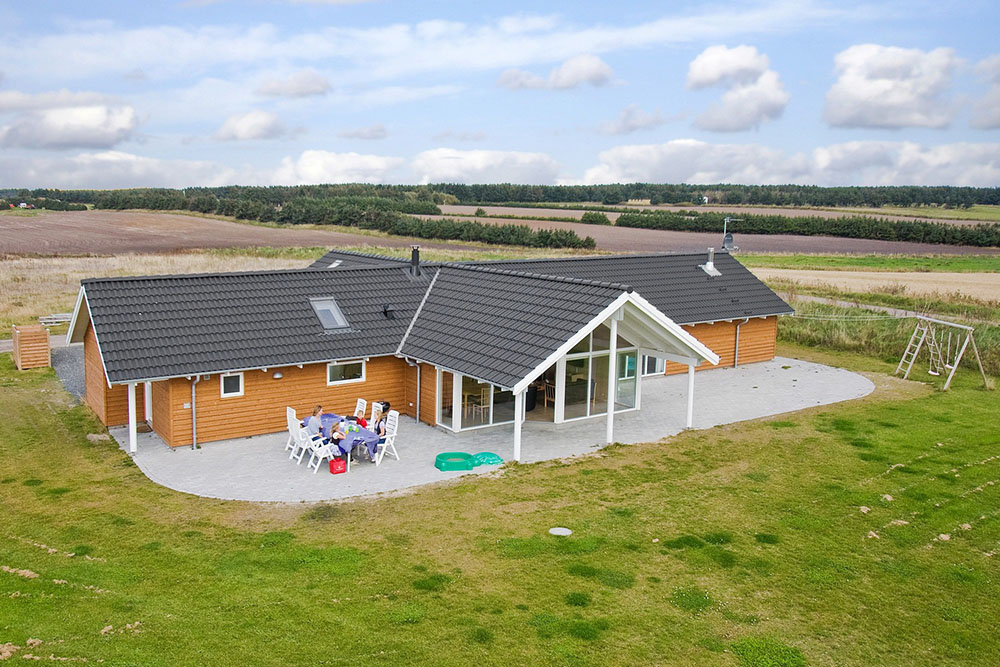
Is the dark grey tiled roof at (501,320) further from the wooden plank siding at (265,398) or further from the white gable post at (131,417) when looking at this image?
the white gable post at (131,417)

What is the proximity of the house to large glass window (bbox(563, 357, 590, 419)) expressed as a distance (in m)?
0.04

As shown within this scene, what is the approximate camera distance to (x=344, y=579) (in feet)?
33.4

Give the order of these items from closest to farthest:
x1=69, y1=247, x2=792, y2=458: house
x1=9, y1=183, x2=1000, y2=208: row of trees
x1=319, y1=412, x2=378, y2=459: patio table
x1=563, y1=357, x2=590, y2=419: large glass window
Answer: x1=319, y1=412, x2=378, y2=459: patio table
x1=69, y1=247, x2=792, y2=458: house
x1=563, y1=357, x2=590, y2=419: large glass window
x1=9, y1=183, x2=1000, y2=208: row of trees

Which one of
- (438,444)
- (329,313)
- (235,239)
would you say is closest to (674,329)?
(438,444)

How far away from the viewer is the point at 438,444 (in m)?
16.4

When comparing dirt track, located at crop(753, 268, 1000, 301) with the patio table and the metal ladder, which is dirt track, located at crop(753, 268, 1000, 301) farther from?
the patio table

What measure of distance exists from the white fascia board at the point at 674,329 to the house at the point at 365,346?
5cm

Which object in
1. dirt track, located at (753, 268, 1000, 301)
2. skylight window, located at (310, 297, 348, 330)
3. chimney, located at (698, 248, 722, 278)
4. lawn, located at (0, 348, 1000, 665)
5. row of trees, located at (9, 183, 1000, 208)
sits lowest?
lawn, located at (0, 348, 1000, 665)

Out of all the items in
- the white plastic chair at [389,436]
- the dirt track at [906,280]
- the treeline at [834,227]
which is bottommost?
the white plastic chair at [389,436]

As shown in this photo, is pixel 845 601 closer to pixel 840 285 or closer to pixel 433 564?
pixel 433 564

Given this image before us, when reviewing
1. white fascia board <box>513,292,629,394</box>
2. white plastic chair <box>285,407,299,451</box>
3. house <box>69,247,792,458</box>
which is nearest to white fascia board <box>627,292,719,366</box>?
house <box>69,247,792,458</box>

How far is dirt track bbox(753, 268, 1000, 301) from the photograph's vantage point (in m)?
40.8

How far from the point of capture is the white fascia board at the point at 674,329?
1636 cm

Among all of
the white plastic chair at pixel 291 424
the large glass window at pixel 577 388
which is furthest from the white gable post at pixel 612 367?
the white plastic chair at pixel 291 424
